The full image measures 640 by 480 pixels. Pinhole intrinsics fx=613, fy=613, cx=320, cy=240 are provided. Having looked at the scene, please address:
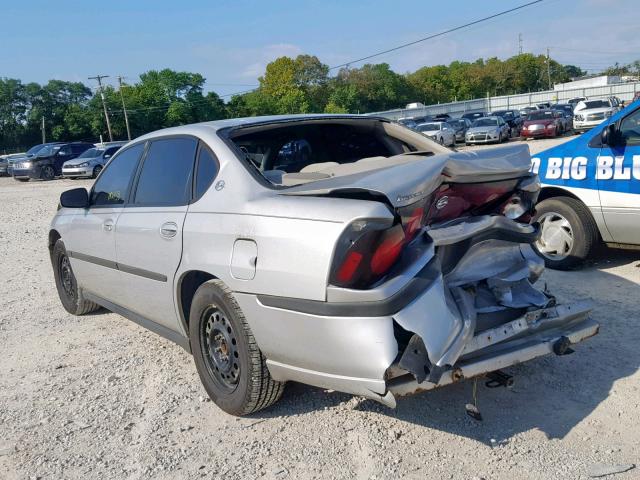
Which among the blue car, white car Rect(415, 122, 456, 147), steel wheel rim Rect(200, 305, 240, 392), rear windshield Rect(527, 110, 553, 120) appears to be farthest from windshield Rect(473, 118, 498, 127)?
steel wheel rim Rect(200, 305, 240, 392)

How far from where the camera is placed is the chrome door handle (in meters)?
3.84

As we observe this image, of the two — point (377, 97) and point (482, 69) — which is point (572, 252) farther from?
point (482, 69)

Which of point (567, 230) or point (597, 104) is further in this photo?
point (597, 104)

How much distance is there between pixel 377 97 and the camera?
91500mm

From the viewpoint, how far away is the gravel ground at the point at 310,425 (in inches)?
121

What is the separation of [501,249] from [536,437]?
3.53ft

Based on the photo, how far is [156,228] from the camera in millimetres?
4035

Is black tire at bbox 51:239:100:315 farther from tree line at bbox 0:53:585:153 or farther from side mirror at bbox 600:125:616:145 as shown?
tree line at bbox 0:53:585:153

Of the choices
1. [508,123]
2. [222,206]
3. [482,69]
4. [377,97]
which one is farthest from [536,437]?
[482,69]

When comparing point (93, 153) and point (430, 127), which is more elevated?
point (93, 153)

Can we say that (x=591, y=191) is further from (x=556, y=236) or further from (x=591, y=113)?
(x=591, y=113)

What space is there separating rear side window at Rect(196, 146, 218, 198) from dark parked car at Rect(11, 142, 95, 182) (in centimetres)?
2989

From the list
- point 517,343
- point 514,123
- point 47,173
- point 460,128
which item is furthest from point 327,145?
point 514,123

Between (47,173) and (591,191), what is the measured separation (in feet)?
98.4
